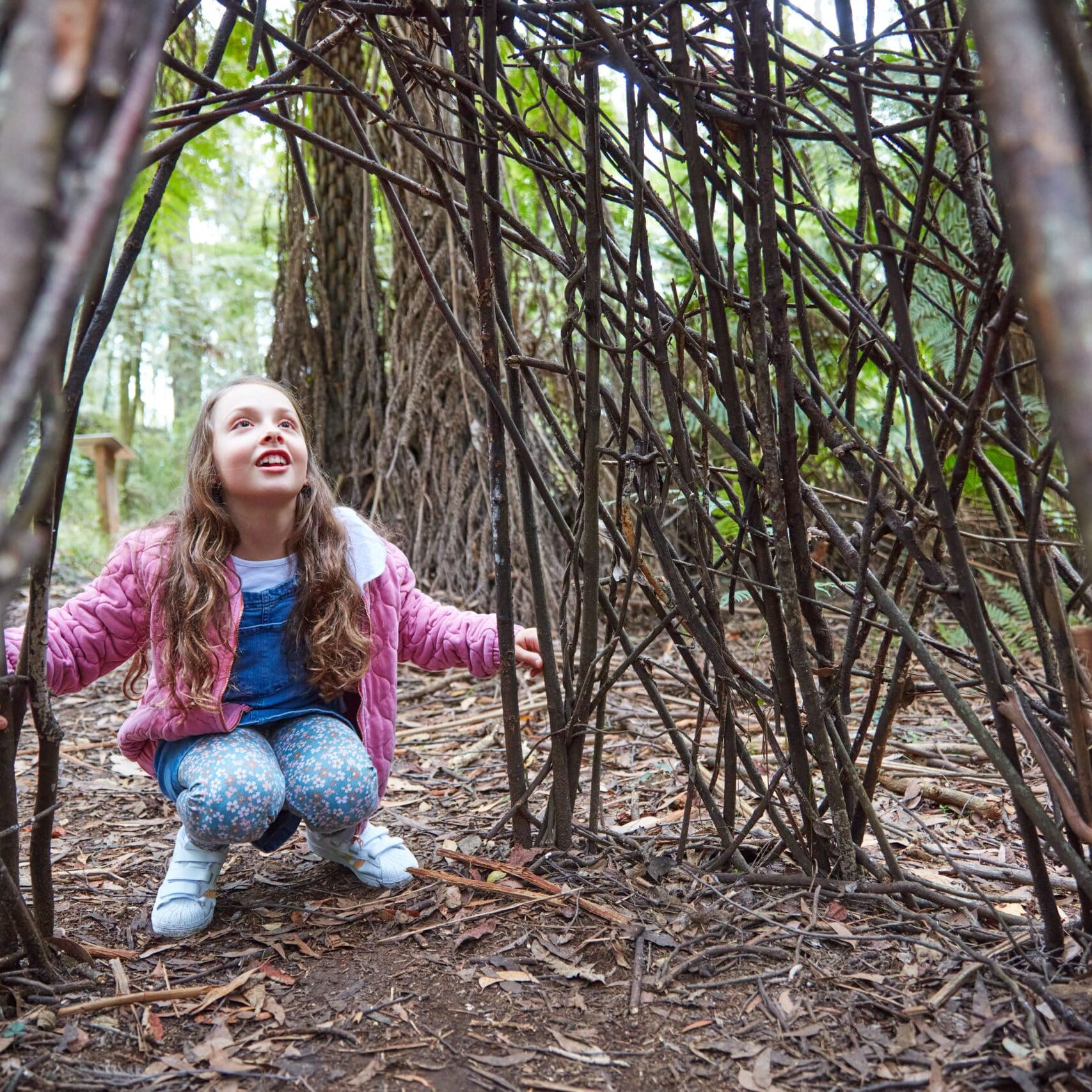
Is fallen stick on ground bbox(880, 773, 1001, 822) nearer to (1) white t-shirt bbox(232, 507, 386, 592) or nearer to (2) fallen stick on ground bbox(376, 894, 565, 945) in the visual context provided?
(2) fallen stick on ground bbox(376, 894, 565, 945)

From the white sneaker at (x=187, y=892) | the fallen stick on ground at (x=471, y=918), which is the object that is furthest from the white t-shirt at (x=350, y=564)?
Answer: the fallen stick on ground at (x=471, y=918)

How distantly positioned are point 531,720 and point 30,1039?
5.77 ft

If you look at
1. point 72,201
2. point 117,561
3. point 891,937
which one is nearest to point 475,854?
point 891,937

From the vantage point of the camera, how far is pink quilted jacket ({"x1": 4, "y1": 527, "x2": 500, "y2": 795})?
1.60 m

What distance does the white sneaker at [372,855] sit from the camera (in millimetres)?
1608

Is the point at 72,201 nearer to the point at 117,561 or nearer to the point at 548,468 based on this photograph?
the point at 117,561

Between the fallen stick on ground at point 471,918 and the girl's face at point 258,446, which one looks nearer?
the fallen stick on ground at point 471,918

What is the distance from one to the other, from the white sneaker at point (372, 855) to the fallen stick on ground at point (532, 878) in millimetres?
84

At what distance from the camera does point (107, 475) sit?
7.10 metres

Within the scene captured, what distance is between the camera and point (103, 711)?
3.08 m

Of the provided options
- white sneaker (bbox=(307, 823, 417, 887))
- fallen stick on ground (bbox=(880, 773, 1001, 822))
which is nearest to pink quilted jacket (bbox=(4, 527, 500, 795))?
white sneaker (bbox=(307, 823, 417, 887))

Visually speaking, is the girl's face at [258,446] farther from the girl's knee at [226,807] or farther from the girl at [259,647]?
the girl's knee at [226,807]

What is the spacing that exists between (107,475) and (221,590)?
6123 mm

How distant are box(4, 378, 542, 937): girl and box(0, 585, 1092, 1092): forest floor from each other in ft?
0.44
